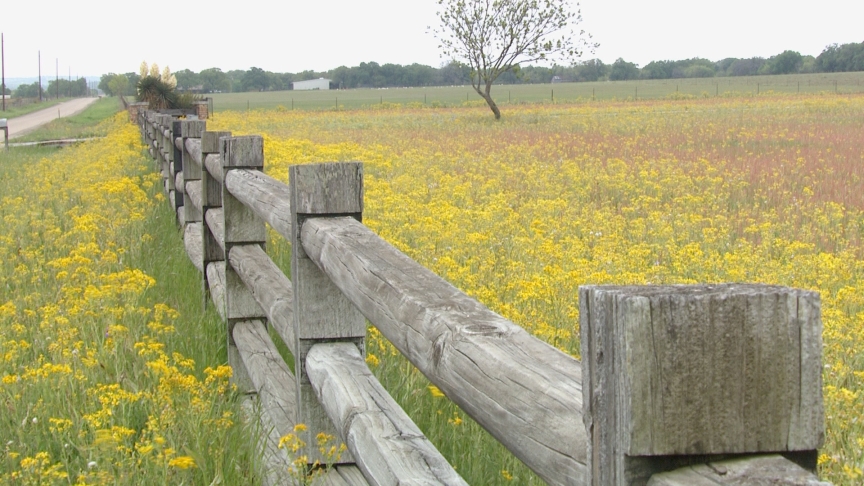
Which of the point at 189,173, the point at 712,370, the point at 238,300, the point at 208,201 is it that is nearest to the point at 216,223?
the point at 208,201

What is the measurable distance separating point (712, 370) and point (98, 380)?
338cm

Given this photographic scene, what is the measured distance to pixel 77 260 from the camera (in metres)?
5.32

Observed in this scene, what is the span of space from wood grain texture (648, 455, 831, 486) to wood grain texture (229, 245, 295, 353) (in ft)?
7.20

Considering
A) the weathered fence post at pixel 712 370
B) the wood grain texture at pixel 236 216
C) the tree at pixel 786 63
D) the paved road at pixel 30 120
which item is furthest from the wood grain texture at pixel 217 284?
the tree at pixel 786 63

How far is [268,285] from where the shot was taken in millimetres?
3818

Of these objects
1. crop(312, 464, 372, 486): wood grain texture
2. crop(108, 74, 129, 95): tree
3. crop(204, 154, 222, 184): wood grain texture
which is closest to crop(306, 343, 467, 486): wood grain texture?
crop(312, 464, 372, 486): wood grain texture

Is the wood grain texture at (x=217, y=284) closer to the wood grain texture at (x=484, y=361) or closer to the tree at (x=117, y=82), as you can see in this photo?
the wood grain texture at (x=484, y=361)

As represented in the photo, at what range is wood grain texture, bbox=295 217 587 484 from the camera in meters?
1.25

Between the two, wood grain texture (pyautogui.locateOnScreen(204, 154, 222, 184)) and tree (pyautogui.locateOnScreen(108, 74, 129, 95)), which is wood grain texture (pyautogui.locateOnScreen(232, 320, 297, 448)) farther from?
tree (pyautogui.locateOnScreen(108, 74, 129, 95))

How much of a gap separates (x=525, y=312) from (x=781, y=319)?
382cm

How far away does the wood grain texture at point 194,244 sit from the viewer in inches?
257

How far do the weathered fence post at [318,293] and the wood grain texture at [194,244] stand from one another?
10.7ft

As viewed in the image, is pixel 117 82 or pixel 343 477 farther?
pixel 117 82

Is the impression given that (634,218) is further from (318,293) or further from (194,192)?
(318,293)
